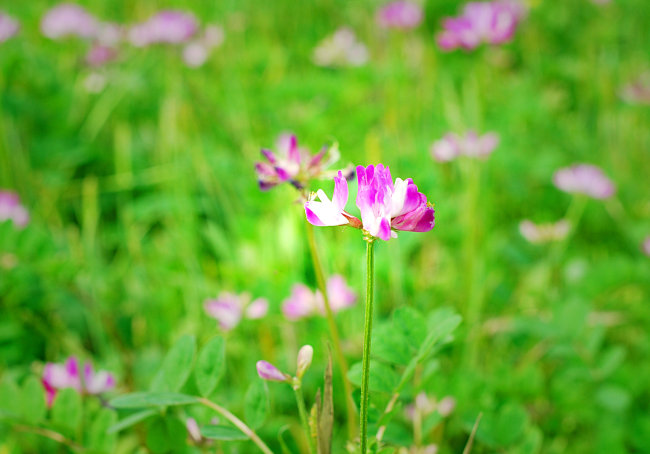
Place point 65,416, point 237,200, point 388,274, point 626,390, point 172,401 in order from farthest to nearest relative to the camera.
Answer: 1. point 237,200
2. point 388,274
3. point 626,390
4. point 65,416
5. point 172,401

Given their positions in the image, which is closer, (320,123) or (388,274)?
(388,274)

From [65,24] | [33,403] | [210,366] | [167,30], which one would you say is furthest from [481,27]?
[65,24]

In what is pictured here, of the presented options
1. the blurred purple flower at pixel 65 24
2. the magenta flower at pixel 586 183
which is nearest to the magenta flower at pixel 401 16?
the magenta flower at pixel 586 183

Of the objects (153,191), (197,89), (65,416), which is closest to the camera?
(65,416)

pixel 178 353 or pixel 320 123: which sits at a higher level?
pixel 320 123

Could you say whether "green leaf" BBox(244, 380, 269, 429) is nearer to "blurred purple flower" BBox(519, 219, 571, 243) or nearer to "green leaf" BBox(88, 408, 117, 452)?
"green leaf" BBox(88, 408, 117, 452)

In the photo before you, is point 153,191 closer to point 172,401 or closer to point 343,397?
point 343,397

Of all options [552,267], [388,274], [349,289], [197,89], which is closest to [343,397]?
[349,289]
